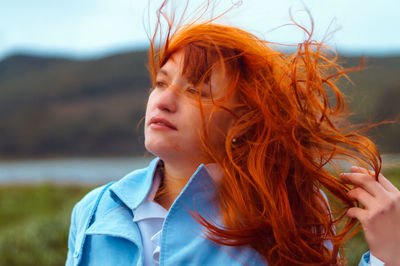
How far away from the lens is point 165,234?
1.53 meters

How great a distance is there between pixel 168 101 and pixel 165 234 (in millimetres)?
496

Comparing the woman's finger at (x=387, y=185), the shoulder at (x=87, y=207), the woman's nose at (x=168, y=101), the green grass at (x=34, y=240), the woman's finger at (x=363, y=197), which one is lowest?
the green grass at (x=34, y=240)

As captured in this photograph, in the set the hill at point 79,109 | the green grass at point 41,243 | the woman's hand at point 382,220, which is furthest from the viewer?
the hill at point 79,109

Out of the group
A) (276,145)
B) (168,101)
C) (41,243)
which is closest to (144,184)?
(168,101)

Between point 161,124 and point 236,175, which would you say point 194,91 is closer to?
point 161,124

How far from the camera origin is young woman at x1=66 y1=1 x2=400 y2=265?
1.52 meters

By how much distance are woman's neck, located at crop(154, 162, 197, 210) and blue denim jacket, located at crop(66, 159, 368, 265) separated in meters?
0.09

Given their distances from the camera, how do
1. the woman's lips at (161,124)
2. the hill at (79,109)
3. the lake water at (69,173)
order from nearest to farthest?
the woman's lips at (161,124)
the lake water at (69,173)
the hill at (79,109)

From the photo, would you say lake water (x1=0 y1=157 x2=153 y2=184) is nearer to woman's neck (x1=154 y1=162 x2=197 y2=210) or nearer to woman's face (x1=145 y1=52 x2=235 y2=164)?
woman's neck (x1=154 y1=162 x2=197 y2=210)

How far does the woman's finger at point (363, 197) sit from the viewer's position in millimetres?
1453

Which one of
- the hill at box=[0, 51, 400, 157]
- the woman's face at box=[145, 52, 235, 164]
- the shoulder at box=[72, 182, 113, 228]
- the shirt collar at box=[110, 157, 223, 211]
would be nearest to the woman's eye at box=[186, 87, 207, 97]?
the woman's face at box=[145, 52, 235, 164]

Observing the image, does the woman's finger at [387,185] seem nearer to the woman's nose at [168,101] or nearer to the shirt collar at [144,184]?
the shirt collar at [144,184]

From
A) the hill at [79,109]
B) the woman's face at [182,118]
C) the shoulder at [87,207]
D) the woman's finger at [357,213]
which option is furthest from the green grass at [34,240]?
the hill at [79,109]

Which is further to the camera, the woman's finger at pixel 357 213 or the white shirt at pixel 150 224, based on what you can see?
the white shirt at pixel 150 224
